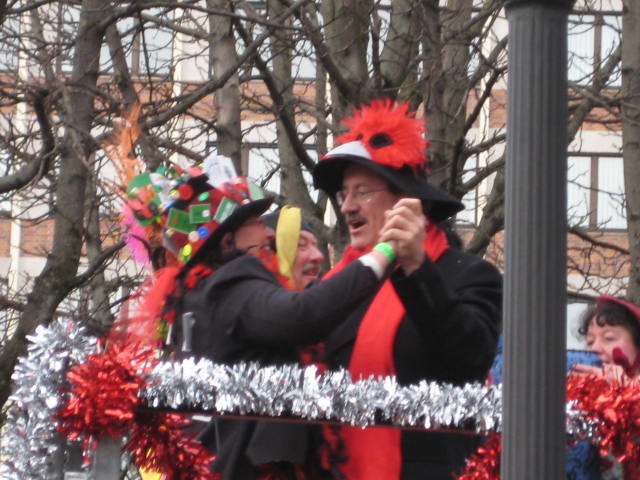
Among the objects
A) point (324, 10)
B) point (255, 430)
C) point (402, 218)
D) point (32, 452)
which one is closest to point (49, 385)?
point (32, 452)

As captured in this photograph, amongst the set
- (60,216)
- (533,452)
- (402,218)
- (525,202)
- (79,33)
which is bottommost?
(533,452)

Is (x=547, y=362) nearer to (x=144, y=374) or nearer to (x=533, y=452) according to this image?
(x=533, y=452)

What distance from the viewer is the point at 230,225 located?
3.78 metres

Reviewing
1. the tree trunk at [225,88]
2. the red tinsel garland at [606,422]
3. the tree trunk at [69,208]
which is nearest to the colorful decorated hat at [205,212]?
the red tinsel garland at [606,422]

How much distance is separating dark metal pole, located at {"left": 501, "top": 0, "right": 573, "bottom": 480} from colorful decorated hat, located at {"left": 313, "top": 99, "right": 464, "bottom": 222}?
4.64 ft

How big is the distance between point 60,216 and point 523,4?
636 centimetres

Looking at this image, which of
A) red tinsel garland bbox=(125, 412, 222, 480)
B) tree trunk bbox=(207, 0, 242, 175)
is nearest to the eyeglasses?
red tinsel garland bbox=(125, 412, 222, 480)

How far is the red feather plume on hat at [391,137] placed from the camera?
378cm

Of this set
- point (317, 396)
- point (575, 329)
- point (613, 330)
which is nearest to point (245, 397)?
point (317, 396)

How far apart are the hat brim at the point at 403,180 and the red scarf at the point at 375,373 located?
0.60 feet

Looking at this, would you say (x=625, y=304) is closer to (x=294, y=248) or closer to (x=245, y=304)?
(x=294, y=248)

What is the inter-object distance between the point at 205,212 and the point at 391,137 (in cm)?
59

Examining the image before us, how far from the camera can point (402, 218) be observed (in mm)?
3273

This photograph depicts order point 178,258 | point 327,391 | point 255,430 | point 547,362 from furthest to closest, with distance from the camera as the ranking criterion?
point 178,258
point 255,430
point 327,391
point 547,362
